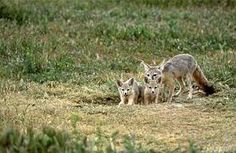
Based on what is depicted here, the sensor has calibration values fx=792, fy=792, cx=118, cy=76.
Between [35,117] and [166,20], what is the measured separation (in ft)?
36.5

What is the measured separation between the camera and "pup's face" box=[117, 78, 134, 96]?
13094 millimetres

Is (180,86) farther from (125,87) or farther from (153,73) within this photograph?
(125,87)

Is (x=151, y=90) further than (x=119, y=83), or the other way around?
(x=119, y=83)

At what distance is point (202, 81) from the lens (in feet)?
45.7

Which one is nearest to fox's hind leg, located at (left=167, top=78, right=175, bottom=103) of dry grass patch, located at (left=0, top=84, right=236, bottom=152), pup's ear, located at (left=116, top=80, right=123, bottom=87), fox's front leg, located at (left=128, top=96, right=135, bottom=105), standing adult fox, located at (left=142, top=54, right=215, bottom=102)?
standing adult fox, located at (left=142, top=54, right=215, bottom=102)

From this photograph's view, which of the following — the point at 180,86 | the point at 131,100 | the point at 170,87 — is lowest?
the point at 131,100

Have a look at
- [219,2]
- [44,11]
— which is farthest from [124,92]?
[219,2]

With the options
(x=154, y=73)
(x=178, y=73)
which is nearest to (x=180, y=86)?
(x=178, y=73)

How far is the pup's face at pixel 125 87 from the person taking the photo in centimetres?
1309

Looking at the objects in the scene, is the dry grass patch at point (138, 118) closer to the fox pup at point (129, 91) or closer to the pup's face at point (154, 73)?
the fox pup at point (129, 91)

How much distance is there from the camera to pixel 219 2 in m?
25.1

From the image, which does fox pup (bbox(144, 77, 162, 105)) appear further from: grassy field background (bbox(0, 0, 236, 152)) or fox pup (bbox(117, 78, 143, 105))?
grassy field background (bbox(0, 0, 236, 152))

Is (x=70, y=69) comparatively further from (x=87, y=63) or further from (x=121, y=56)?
(x=121, y=56)

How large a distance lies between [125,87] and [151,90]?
17.3 inches
